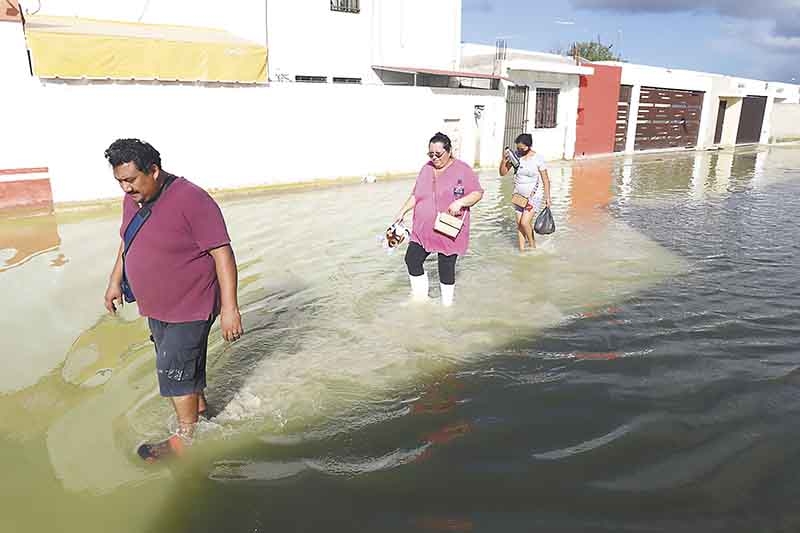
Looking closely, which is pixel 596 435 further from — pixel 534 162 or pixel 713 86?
pixel 713 86

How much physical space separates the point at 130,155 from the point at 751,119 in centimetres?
4292

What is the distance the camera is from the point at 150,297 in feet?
10.2

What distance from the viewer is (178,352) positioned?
125 inches

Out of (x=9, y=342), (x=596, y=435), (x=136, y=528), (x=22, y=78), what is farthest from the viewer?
(x=22, y=78)

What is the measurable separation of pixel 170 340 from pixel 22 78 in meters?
9.85

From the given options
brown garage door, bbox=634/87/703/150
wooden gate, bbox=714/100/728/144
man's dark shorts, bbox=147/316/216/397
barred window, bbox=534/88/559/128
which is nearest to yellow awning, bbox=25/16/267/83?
man's dark shorts, bbox=147/316/216/397

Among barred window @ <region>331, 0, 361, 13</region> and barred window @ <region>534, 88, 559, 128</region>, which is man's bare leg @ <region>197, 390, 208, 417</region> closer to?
barred window @ <region>331, 0, 361, 13</region>

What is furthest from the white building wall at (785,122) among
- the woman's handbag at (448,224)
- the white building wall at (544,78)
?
the woman's handbag at (448,224)

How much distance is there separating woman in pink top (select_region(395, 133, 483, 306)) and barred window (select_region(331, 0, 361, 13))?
12600mm

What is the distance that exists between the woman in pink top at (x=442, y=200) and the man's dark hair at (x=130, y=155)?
268 cm

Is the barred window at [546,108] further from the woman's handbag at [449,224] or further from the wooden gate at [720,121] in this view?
the woman's handbag at [449,224]

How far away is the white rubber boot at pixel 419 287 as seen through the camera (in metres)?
5.87

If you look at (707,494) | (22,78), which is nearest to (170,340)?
(707,494)

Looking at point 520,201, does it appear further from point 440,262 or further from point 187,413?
point 187,413
